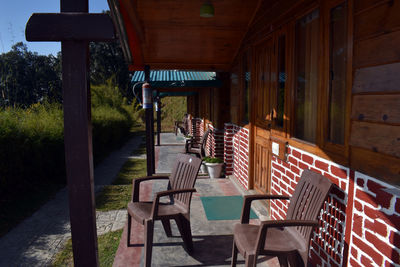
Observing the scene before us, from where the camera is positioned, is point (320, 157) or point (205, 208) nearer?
point (320, 157)

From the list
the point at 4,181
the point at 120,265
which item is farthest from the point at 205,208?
the point at 4,181

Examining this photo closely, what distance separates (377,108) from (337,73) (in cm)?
67

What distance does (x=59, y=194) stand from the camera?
→ 667 cm

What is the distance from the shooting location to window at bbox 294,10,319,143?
2.94 m

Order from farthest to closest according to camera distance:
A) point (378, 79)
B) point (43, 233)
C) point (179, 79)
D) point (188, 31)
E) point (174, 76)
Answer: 1. point (174, 76)
2. point (179, 79)
3. point (188, 31)
4. point (43, 233)
5. point (378, 79)

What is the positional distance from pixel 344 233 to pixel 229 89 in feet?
17.0

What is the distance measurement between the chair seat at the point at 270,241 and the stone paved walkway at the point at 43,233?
7.96ft

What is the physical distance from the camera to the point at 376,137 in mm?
1917

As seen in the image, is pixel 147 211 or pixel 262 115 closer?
pixel 147 211

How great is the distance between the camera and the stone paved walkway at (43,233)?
3801 mm

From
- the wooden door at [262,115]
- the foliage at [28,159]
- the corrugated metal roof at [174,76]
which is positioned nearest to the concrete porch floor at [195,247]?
the wooden door at [262,115]

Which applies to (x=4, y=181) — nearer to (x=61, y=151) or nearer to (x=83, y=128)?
(x=61, y=151)

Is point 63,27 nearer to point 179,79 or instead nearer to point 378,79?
point 378,79

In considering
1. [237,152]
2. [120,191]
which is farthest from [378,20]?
[120,191]
